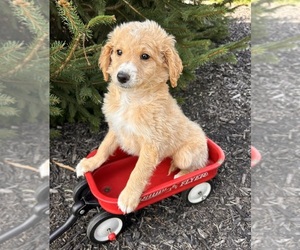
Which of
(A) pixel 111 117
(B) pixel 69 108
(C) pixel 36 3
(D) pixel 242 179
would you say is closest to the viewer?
(C) pixel 36 3

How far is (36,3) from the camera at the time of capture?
0.85 meters

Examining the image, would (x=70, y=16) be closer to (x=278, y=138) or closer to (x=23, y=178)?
(x=23, y=178)

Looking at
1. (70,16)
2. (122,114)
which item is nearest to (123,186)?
(122,114)

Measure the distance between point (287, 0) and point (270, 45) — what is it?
0.11 metres

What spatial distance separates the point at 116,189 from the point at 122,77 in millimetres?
641

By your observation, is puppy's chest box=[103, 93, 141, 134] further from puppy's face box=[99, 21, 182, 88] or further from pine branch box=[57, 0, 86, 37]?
pine branch box=[57, 0, 86, 37]

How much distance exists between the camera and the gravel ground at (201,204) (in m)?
1.76

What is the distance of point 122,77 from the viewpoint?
4.61ft

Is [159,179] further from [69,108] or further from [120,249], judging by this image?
[69,108]

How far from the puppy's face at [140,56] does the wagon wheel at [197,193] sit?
573mm

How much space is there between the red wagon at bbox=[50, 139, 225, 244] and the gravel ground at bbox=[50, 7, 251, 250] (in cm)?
8

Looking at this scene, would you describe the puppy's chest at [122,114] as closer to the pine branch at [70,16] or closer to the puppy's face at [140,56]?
the puppy's face at [140,56]

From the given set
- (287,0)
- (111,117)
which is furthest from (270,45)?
(111,117)

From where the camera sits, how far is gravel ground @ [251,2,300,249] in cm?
97
